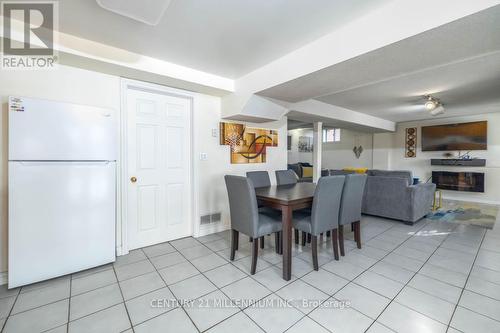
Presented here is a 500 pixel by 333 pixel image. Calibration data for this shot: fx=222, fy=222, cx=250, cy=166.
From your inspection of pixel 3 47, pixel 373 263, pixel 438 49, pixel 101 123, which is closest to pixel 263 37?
pixel 438 49

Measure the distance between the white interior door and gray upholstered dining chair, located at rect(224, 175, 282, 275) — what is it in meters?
1.11

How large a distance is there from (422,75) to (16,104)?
4.67 m

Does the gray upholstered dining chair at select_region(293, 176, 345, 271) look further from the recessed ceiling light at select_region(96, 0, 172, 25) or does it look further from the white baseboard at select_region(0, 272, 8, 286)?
the white baseboard at select_region(0, 272, 8, 286)

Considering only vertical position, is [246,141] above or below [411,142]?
below

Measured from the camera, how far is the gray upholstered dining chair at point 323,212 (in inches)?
89.0

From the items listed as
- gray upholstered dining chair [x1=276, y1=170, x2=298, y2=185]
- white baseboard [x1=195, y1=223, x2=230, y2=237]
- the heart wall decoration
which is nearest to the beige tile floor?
white baseboard [x1=195, y1=223, x2=230, y2=237]

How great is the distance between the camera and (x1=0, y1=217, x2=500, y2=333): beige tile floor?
1586mm

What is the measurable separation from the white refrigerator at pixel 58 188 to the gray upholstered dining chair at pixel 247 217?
1296 millimetres

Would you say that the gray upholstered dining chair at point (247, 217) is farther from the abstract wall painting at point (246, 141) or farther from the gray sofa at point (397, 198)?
the gray sofa at point (397, 198)

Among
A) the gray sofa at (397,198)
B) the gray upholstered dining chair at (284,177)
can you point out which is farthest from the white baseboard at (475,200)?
the gray upholstered dining chair at (284,177)

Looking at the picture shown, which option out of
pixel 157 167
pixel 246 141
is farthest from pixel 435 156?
pixel 157 167

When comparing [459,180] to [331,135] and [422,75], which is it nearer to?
[331,135]

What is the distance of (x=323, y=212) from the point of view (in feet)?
7.64

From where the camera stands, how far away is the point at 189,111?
3312 millimetres
